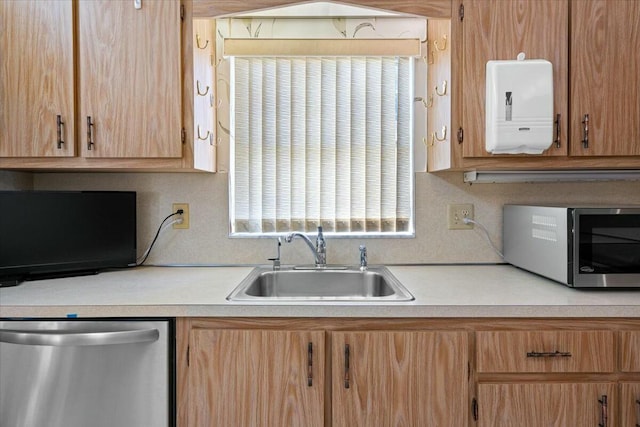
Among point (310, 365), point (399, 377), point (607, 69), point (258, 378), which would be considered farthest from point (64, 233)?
point (607, 69)

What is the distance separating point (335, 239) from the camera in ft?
6.69

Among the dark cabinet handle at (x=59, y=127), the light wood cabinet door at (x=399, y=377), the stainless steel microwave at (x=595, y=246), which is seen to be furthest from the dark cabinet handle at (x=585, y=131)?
the dark cabinet handle at (x=59, y=127)

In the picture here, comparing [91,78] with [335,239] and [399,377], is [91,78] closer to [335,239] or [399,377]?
[335,239]

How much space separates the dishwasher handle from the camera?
1298mm

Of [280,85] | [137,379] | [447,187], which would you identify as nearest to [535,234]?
[447,187]

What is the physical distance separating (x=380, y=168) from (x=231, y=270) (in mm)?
842

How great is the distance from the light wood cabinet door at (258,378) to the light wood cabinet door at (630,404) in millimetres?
925

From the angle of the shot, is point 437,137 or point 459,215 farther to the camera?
point 459,215

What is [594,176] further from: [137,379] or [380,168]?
[137,379]

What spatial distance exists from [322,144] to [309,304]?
928mm

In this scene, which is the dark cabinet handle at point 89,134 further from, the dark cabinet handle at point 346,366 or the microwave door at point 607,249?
the microwave door at point 607,249

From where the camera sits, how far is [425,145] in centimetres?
204

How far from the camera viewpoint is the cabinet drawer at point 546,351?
4.33ft

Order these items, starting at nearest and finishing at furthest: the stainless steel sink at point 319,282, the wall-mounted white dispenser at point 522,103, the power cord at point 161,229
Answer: the wall-mounted white dispenser at point 522,103 < the stainless steel sink at point 319,282 < the power cord at point 161,229
